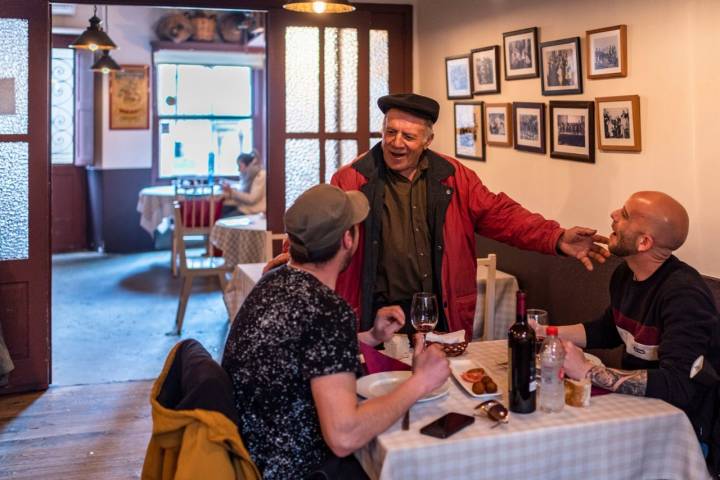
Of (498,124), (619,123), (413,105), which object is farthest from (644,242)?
(498,124)

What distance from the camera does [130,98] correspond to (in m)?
9.70

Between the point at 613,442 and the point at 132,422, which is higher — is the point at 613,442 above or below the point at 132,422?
above

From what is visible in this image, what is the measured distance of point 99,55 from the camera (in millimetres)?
9328

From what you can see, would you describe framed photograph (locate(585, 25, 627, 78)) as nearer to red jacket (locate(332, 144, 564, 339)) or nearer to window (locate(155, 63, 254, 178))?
red jacket (locate(332, 144, 564, 339))

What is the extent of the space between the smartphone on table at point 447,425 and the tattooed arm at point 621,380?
1.29 feet

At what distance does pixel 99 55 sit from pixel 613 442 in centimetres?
850

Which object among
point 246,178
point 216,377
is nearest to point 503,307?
point 216,377

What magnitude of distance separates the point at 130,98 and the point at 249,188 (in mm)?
2429

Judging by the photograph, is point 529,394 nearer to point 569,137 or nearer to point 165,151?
point 569,137

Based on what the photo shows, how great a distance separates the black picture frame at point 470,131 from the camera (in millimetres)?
4598

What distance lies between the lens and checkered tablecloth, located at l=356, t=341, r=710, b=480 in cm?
185

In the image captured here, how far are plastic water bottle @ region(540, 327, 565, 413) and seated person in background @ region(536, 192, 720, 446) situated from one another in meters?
0.10

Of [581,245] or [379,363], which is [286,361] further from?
[581,245]

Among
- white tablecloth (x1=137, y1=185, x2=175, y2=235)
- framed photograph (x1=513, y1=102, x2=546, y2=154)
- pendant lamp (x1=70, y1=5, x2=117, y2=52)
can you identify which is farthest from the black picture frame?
white tablecloth (x1=137, y1=185, x2=175, y2=235)
